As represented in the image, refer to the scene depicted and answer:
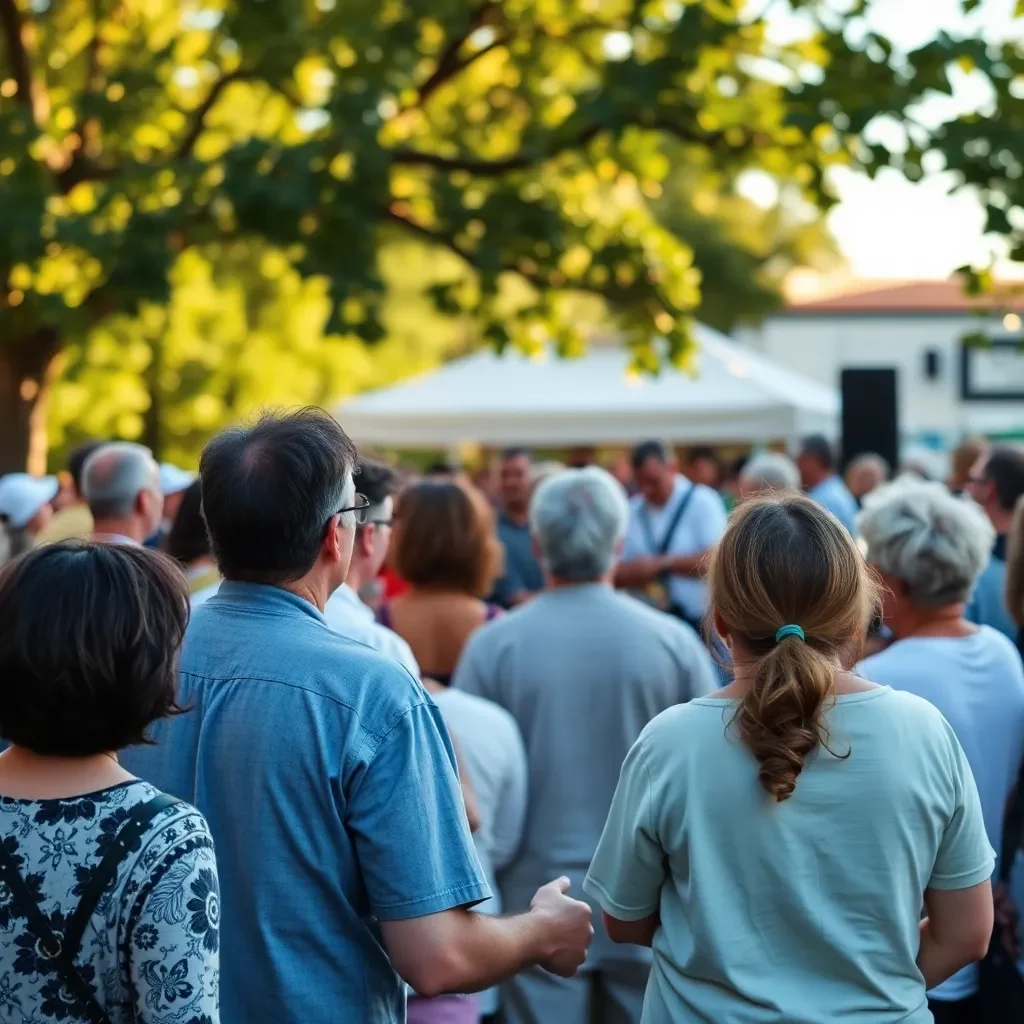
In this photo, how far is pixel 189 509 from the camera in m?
4.30

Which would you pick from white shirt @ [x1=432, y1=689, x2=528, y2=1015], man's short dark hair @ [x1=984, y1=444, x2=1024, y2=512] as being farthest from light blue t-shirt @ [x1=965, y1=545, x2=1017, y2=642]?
white shirt @ [x1=432, y1=689, x2=528, y2=1015]

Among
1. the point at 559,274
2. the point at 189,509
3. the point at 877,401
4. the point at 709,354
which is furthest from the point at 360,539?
the point at 709,354

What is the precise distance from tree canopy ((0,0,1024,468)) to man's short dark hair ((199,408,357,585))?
702 cm

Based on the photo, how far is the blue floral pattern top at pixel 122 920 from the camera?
1838mm

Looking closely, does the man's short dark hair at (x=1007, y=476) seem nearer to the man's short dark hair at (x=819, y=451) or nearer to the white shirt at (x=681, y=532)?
the white shirt at (x=681, y=532)

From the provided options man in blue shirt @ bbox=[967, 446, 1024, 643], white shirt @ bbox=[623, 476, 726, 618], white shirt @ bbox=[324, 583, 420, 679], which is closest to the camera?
white shirt @ bbox=[324, 583, 420, 679]

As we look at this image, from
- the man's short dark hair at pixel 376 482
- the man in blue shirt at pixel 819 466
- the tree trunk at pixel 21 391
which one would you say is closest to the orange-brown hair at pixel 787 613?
the man's short dark hair at pixel 376 482

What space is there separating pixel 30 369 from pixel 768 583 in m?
10.5

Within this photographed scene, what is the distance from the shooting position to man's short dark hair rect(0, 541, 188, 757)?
6.22 feet

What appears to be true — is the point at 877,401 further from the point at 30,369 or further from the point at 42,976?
the point at 42,976

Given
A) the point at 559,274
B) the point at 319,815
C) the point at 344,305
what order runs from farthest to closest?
1. the point at 559,274
2. the point at 344,305
3. the point at 319,815

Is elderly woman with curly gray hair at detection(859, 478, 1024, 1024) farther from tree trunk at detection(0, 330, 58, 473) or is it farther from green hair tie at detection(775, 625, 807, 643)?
tree trunk at detection(0, 330, 58, 473)

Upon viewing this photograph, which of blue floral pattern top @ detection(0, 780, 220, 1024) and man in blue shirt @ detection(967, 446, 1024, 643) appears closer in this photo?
blue floral pattern top @ detection(0, 780, 220, 1024)

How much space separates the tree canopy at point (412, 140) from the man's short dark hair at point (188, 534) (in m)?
5.15
